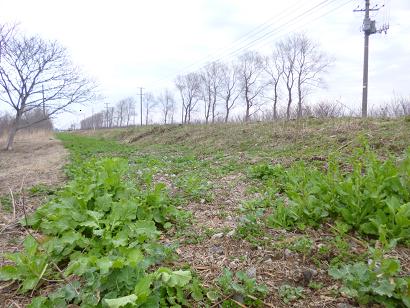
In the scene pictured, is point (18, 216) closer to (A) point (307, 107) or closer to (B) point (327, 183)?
(B) point (327, 183)

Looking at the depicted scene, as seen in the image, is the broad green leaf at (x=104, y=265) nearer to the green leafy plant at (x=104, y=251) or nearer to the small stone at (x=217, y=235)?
the green leafy plant at (x=104, y=251)

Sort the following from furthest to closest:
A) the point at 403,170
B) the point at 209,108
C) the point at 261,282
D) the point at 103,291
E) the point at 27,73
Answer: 1. the point at 209,108
2. the point at 27,73
3. the point at 403,170
4. the point at 261,282
5. the point at 103,291

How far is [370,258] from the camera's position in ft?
7.32

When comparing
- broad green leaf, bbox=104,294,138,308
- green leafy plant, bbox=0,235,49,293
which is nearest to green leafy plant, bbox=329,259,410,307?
broad green leaf, bbox=104,294,138,308

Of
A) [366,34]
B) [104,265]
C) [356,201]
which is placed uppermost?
[366,34]

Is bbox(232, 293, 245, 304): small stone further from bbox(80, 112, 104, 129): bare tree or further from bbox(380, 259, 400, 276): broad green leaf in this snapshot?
bbox(80, 112, 104, 129): bare tree

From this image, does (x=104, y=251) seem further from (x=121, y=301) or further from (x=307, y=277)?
(x=307, y=277)

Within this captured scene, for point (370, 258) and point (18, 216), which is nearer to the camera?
point (370, 258)

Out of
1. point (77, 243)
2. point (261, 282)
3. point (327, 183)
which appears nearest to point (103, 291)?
point (77, 243)

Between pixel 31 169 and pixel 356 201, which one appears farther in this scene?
pixel 31 169

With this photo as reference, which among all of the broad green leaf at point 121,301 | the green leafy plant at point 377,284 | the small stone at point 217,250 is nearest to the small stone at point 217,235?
the small stone at point 217,250

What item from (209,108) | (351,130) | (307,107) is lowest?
(351,130)

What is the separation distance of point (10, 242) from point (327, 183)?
2981mm

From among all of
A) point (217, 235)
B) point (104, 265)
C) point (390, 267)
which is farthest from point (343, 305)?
point (104, 265)
